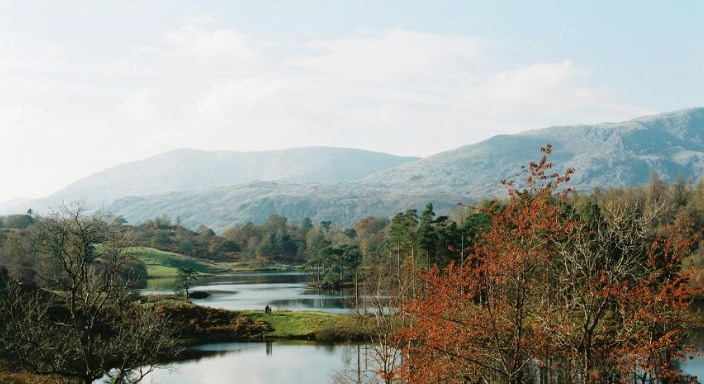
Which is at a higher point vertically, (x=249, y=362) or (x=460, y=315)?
(x=460, y=315)

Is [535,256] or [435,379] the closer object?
[535,256]

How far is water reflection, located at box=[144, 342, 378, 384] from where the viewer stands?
59406 millimetres

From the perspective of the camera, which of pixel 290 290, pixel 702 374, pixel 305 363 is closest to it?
pixel 702 374

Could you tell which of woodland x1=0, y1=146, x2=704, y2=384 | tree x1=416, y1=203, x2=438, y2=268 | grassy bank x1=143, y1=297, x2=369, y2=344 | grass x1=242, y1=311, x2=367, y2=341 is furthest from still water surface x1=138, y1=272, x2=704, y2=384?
tree x1=416, y1=203, x2=438, y2=268

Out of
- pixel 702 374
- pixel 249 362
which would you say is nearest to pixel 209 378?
pixel 249 362

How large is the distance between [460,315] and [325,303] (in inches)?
3396

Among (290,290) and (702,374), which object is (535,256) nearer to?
(702,374)

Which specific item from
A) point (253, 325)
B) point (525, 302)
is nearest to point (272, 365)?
point (253, 325)

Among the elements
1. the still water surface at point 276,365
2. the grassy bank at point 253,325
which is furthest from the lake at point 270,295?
the still water surface at point 276,365

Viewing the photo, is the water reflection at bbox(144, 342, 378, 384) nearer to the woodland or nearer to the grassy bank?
the grassy bank

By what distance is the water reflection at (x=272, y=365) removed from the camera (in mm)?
59406

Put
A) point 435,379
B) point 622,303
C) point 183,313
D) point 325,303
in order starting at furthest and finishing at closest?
1. point 325,303
2. point 183,313
3. point 435,379
4. point 622,303

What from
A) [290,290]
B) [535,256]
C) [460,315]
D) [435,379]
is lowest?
[290,290]

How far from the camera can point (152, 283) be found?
544 feet
